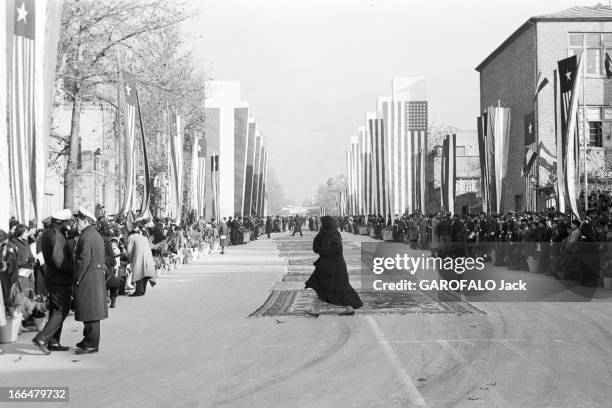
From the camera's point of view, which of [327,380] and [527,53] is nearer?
[327,380]

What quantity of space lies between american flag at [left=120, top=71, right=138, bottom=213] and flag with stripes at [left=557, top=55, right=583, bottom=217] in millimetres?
11176

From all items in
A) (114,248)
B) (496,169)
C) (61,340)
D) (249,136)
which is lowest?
(61,340)

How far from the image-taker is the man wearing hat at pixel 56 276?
393 inches

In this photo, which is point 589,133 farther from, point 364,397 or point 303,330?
point 364,397

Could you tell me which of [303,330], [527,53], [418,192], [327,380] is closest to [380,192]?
[418,192]

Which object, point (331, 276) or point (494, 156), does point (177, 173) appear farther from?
point (331, 276)

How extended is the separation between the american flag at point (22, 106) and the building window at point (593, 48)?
33.0 m

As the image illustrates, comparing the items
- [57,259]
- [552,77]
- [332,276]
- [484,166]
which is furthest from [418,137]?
[57,259]

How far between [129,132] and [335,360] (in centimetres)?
1397

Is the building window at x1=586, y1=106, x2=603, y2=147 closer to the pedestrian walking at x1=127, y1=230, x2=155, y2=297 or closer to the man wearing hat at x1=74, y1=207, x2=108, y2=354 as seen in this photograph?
the pedestrian walking at x1=127, y1=230, x2=155, y2=297

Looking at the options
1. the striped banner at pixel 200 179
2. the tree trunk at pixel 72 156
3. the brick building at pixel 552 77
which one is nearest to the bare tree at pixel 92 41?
the tree trunk at pixel 72 156

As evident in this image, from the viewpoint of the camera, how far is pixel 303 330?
11750 millimetres

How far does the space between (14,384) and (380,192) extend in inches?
1471

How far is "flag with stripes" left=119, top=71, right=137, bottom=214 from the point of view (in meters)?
21.5
